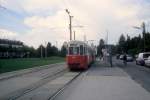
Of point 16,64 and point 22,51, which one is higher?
point 22,51

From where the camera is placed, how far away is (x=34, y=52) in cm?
15688

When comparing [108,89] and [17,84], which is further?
[17,84]

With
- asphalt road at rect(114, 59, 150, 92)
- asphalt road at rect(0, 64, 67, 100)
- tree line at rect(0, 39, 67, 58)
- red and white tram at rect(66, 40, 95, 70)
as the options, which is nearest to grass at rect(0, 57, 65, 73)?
red and white tram at rect(66, 40, 95, 70)

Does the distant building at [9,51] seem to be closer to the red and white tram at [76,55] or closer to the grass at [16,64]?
the grass at [16,64]

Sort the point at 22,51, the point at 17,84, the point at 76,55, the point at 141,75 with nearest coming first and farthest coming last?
the point at 17,84 < the point at 141,75 < the point at 76,55 < the point at 22,51

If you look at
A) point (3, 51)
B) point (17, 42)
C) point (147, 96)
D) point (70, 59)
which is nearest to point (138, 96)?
point (147, 96)

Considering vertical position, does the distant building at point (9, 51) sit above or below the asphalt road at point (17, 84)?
above

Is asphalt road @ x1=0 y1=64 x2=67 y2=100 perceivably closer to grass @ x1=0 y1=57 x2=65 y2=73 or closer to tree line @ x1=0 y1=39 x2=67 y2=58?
grass @ x1=0 y1=57 x2=65 y2=73

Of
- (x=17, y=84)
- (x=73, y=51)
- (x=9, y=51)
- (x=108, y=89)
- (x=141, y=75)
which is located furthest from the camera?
(x=9, y=51)

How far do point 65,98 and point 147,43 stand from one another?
73978 millimetres

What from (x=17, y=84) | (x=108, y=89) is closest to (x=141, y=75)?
(x=17, y=84)

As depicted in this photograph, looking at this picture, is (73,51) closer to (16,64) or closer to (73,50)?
(73,50)

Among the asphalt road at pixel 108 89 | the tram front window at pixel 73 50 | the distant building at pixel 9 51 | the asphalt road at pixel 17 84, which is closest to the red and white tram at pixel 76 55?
the tram front window at pixel 73 50

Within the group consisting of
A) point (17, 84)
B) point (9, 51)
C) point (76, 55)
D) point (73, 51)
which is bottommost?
point (17, 84)
